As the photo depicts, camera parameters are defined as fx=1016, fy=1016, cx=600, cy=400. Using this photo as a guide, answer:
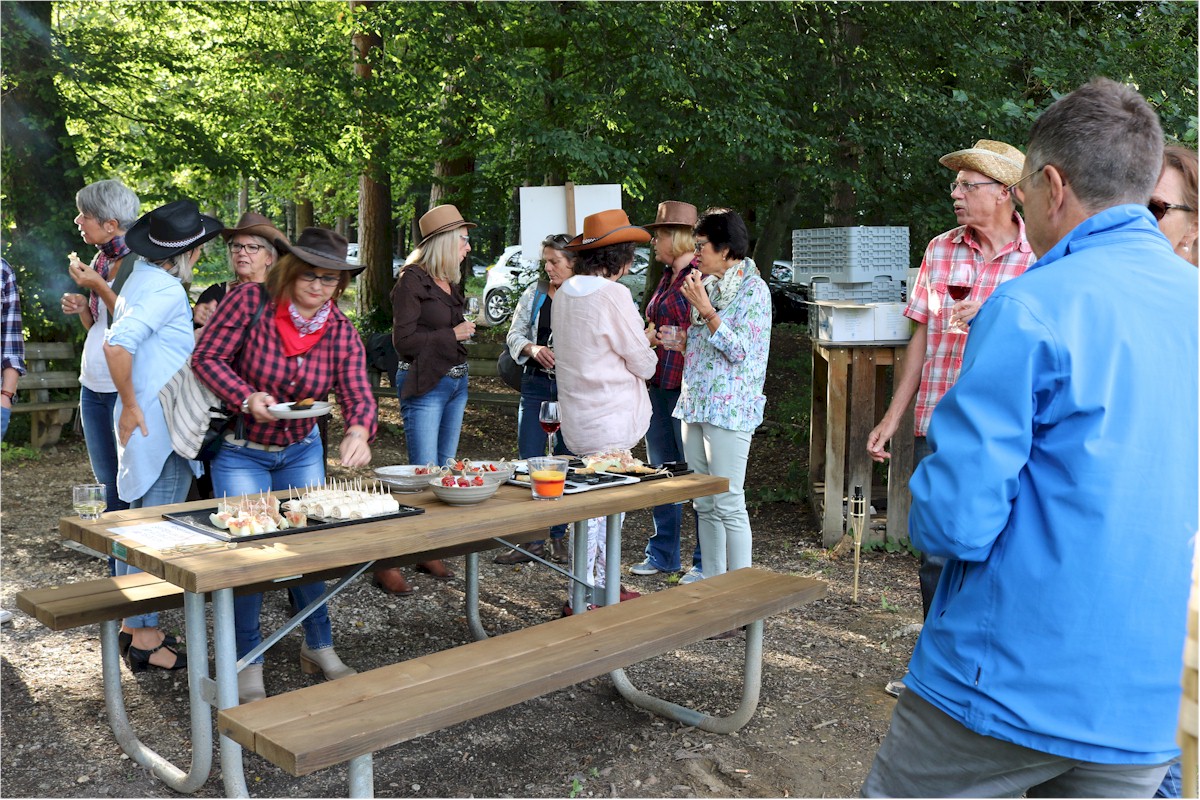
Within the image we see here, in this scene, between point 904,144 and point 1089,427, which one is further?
point 904,144

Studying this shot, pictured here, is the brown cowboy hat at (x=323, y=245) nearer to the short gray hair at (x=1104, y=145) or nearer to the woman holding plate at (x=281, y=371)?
the woman holding plate at (x=281, y=371)

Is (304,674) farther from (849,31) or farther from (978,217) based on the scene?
(849,31)

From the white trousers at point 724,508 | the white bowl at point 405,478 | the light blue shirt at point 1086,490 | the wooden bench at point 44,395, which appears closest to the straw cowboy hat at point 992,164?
the white trousers at point 724,508

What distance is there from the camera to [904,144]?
8.38 meters

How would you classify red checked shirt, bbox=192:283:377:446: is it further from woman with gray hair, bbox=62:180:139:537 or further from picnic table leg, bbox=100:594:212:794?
woman with gray hair, bbox=62:180:139:537

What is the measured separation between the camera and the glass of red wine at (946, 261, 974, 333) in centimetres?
405

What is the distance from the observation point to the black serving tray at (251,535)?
305cm

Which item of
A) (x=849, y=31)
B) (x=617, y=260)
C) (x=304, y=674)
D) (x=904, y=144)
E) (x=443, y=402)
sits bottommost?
(x=304, y=674)

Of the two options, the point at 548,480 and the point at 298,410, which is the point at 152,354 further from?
the point at 548,480

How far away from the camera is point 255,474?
3.82 meters

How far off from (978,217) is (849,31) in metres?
5.67

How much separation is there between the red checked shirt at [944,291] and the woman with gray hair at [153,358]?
3.01 metres

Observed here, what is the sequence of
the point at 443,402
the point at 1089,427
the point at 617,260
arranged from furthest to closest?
the point at 443,402, the point at 617,260, the point at 1089,427

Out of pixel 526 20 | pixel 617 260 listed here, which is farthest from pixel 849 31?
pixel 617 260
